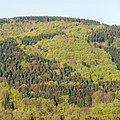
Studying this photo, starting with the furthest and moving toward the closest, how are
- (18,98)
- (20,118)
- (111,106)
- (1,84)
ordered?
(1,84) < (18,98) < (111,106) < (20,118)

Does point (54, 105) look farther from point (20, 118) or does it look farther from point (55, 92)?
point (20, 118)

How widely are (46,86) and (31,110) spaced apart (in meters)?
48.5

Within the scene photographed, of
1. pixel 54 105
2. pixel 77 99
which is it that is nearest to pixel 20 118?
pixel 54 105

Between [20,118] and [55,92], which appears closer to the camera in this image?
[20,118]

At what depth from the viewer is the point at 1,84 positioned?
197 metres

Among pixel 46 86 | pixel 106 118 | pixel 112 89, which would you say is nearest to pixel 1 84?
pixel 46 86

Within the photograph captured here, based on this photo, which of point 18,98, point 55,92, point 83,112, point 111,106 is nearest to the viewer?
point 83,112

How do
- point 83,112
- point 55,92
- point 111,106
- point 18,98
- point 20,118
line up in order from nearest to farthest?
point 20,118 < point 83,112 < point 111,106 < point 18,98 < point 55,92

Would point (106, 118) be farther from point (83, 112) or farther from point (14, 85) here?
point (14, 85)

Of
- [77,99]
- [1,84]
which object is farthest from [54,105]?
[1,84]

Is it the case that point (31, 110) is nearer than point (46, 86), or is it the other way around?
point (31, 110)

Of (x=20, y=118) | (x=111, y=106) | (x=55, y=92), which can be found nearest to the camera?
(x=20, y=118)

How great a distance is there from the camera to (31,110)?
148m

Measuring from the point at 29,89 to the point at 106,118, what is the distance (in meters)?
63.8
